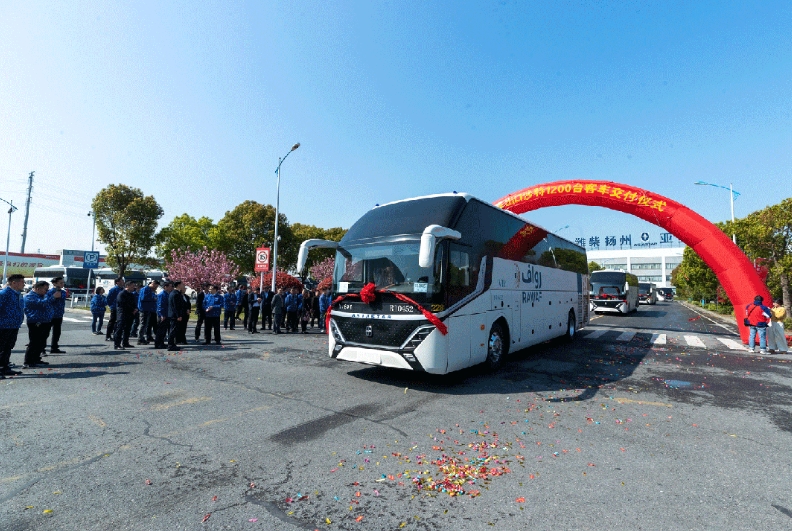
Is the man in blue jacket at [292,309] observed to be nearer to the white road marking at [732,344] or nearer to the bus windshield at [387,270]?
the bus windshield at [387,270]

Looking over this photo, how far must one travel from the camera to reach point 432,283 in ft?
23.0

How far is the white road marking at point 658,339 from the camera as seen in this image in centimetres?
1452

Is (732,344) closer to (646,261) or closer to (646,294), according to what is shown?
(646,294)

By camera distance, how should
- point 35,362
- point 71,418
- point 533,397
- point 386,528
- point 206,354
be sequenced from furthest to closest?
point 206,354, point 35,362, point 533,397, point 71,418, point 386,528

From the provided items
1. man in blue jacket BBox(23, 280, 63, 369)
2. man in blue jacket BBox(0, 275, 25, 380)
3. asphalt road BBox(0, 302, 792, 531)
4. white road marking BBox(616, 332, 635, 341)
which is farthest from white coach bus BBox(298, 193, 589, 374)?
white road marking BBox(616, 332, 635, 341)

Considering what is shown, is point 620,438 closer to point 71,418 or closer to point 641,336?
point 71,418

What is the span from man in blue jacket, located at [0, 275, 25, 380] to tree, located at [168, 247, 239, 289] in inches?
1038

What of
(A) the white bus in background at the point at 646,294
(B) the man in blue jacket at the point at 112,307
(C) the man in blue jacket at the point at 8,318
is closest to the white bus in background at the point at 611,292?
(A) the white bus in background at the point at 646,294

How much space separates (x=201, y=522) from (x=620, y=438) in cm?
473

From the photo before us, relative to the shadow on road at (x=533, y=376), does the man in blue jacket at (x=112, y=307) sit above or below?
above

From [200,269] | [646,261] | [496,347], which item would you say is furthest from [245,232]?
[646,261]

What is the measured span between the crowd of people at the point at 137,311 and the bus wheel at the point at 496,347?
8238 millimetres

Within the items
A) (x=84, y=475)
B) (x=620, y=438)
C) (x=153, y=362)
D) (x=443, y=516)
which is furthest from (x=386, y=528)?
(x=153, y=362)

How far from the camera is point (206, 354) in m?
10.8
